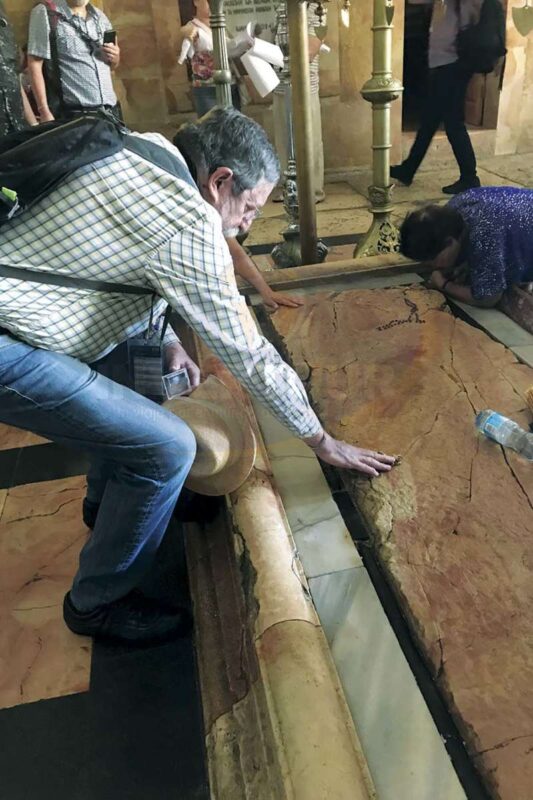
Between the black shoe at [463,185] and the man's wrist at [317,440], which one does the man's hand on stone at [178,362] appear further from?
the black shoe at [463,185]

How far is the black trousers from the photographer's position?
A: 516 centimetres

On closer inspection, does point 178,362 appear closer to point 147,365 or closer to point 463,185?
point 147,365

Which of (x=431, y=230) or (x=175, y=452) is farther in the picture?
(x=431, y=230)

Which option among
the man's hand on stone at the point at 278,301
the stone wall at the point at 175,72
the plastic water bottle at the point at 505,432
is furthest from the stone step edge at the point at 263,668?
the stone wall at the point at 175,72

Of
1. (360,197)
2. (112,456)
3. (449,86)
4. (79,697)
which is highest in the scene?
(449,86)

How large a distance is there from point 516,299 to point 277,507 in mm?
1586

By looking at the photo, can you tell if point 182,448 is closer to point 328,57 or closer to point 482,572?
point 482,572

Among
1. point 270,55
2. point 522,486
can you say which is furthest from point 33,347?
point 270,55

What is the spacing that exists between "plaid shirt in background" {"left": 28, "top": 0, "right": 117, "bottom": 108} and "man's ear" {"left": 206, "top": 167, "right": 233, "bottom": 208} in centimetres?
325

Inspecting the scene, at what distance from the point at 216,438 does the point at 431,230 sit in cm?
163

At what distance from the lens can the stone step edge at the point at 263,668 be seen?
1.16 metres

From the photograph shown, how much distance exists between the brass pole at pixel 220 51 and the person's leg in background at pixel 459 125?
95.3 inches

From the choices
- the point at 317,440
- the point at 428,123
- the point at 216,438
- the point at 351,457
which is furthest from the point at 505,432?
the point at 428,123

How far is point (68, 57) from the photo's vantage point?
4086 millimetres
